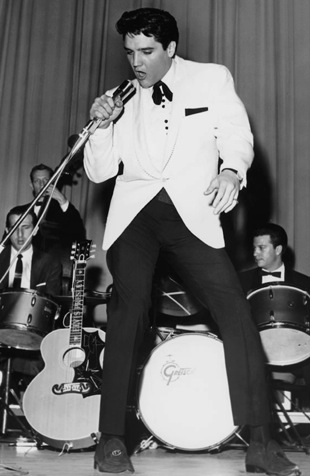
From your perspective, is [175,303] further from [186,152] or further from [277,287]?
[186,152]

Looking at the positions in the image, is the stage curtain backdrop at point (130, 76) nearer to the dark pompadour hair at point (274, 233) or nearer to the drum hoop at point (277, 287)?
the dark pompadour hair at point (274, 233)

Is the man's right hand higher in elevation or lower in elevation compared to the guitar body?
higher

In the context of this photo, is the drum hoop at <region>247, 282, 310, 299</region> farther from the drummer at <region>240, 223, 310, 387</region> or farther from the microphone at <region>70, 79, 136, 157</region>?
the microphone at <region>70, 79, 136, 157</region>

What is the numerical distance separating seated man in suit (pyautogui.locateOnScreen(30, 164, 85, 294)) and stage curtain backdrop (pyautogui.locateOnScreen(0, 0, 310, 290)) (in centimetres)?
Result: 27

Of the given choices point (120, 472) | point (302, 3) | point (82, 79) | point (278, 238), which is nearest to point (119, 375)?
point (120, 472)

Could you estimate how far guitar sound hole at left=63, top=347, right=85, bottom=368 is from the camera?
10.3 feet

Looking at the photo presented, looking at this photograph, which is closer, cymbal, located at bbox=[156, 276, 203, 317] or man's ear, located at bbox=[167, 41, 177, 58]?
man's ear, located at bbox=[167, 41, 177, 58]

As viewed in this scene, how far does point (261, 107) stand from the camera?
4.88 m

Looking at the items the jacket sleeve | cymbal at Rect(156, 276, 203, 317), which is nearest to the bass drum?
cymbal at Rect(156, 276, 203, 317)

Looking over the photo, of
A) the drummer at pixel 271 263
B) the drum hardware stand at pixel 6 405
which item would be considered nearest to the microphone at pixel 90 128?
the drum hardware stand at pixel 6 405

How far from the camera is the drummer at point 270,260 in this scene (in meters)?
4.13

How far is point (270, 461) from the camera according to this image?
1857mm

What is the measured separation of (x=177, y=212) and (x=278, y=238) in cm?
216

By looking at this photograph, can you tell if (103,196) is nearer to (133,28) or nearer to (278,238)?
(278,238)
